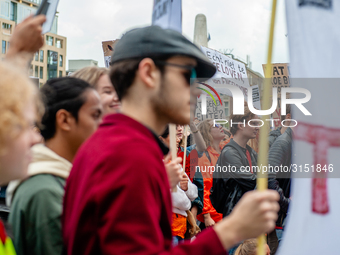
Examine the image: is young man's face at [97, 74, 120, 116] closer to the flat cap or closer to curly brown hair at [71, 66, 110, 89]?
curly brown hair at [71, 66, 110, 89]

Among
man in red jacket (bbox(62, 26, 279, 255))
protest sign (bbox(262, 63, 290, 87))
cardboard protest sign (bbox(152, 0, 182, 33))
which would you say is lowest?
man in red jacket (bbox(62, 26, 279, 255))

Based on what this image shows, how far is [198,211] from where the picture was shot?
5086 mm

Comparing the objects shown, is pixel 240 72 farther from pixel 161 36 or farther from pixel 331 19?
pixel 161 36

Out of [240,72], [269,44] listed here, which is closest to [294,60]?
[269,44]

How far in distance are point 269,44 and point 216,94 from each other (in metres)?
5.30

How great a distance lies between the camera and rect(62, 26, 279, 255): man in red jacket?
107cm

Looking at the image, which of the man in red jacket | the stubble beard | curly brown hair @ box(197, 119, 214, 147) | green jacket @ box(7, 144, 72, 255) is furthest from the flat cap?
curly brown hair @ box(197, 119, 214, 147)

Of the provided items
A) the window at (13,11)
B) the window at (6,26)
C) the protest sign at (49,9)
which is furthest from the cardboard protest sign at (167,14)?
the window at (13,11)

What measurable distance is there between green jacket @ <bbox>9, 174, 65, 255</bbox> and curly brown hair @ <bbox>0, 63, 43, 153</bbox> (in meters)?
0.59

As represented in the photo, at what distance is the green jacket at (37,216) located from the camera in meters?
1.57

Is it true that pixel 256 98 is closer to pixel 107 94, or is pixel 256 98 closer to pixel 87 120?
pixel 107 94

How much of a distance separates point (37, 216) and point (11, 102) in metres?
0.67

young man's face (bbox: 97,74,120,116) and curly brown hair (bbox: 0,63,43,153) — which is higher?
young man's face (bbox: 97,74,120,116)

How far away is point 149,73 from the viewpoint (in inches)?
53.9
